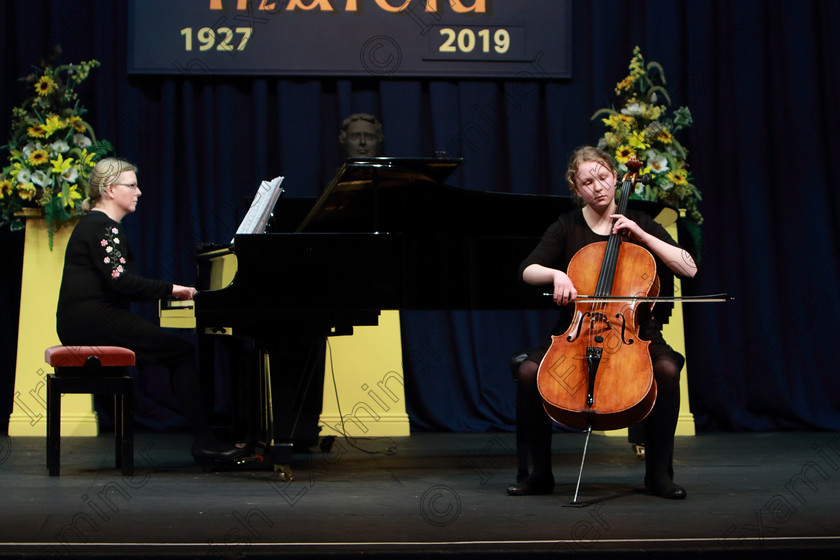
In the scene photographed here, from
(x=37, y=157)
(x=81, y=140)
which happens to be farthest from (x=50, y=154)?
(x=81, y=140)

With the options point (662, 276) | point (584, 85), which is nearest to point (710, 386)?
point (584, 85)

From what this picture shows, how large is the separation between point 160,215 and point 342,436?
4.93 ft

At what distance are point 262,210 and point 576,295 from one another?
→ 1268mm

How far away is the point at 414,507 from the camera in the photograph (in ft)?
9.82

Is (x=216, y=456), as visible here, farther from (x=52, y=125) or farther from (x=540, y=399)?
(x=52, y=125)

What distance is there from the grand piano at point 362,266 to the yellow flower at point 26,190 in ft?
4.90

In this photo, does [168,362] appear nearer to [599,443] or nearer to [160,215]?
[160,215]

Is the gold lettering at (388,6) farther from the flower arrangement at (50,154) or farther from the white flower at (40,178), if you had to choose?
the white flower at (40,178)

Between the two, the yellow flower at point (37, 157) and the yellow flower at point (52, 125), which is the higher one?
the yellow flower at point (52, 125)

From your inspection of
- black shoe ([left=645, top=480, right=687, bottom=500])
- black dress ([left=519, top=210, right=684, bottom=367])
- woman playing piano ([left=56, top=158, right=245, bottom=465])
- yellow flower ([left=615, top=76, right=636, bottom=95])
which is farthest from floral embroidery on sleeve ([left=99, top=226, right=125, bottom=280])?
yellow flower ([left=615, top=76, right=636, bottom=95])

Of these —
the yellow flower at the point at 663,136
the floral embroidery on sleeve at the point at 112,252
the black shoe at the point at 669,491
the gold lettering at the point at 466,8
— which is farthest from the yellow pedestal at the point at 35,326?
the black shoe at the point at 669,491

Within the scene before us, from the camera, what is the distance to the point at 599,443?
4715 millimetres

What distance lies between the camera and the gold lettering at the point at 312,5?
17.3 ft

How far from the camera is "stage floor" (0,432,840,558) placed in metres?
2.42
